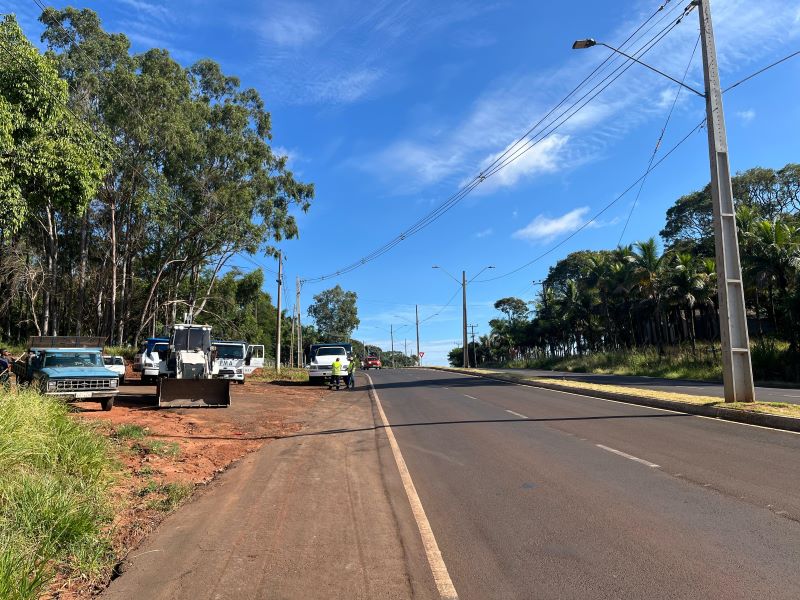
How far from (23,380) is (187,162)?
70.8 ft

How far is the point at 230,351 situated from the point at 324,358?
205 inches

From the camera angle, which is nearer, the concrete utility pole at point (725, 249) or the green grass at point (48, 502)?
the green grass at point (48, 502)

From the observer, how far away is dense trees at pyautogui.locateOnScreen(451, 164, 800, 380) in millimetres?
31422

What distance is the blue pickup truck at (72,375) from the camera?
1505 cm

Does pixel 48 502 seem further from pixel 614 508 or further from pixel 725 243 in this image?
pixel 725 243

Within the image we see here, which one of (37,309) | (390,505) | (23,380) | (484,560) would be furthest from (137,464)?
(37,309)

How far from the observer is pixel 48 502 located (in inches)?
213

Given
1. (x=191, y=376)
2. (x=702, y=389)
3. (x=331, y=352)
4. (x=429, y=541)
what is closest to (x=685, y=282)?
(x=702, y=389)

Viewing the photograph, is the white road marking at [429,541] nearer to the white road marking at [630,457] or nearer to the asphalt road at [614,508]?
the asphalt road at [614,508]

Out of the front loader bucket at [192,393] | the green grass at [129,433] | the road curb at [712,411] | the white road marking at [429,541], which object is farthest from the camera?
the front loader bucket at [192,393]

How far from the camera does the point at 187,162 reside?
3616 centimetres

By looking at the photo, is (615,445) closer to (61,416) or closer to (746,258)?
(61,416)

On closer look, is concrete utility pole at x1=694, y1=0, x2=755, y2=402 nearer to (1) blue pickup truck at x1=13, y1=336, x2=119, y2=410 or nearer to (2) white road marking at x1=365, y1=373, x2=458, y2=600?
(2) white road marking at x1=365, y1=373, x2=458, y2=600

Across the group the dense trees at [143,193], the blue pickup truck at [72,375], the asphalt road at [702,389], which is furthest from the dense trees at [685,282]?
the blue pickup truck at [72,375]
